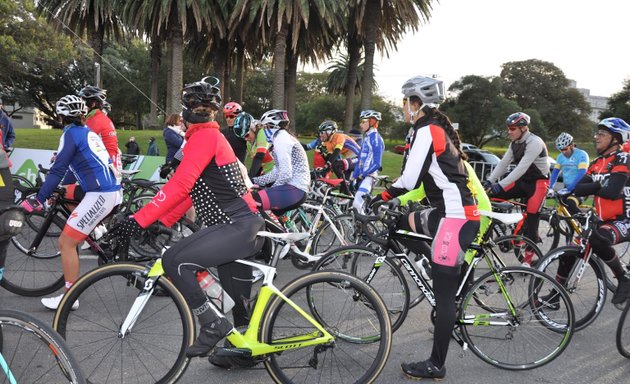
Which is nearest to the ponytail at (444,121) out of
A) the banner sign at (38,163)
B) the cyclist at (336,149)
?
the cyclist at (336,149)

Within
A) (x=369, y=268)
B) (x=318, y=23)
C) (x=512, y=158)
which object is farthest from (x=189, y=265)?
(x=318, y=23)

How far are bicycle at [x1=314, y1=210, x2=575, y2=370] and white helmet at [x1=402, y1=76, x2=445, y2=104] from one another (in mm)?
937

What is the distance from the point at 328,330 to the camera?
3342 mm

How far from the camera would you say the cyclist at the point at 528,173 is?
6.60 m

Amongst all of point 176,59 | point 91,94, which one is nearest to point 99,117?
point 91,94

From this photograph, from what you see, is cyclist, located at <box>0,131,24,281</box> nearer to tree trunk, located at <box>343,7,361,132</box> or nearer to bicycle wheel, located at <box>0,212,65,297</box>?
bicycle wheel, located at <box>0,212,65,297</box>

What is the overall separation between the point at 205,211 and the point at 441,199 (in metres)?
1.69

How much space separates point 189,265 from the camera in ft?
10.2

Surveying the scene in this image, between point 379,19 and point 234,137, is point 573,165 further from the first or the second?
point 379,19

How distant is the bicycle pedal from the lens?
125 inches

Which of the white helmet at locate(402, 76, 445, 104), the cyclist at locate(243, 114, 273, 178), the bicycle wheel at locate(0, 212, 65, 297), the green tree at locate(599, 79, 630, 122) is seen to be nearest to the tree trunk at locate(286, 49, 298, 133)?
the cyclist at locate(243, 114, 273, 178)

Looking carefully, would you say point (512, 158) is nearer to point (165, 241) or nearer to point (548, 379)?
point (548, 379)

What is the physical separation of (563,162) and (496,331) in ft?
→ 24.2

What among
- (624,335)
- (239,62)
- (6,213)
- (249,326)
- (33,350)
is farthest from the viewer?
(239,62)
